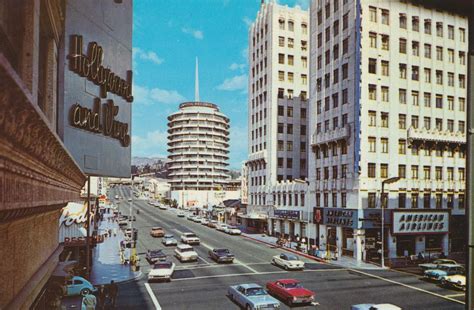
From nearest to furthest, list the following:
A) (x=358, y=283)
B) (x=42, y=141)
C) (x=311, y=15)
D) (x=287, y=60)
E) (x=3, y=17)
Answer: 1. (x=42, y=141)
2. (x=3, y=17)
3. (x=358, y=283)
4. (x=311, y=15)
5. (x=287, y=60)

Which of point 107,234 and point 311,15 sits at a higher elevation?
point 311,15

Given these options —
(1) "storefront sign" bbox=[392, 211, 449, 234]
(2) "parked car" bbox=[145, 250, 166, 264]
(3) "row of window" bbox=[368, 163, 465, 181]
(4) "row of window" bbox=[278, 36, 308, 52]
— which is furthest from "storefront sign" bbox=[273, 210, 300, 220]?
(4) "row of window" bbox=[278, 36, 308, 52]

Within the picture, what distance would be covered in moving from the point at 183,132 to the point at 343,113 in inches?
4885

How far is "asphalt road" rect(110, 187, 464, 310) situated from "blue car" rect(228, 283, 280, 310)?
68 cm

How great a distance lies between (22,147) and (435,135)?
5115 centimetres

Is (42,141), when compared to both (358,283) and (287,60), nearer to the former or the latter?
(358,283)

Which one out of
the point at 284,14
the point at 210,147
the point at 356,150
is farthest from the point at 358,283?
the point at 210,147

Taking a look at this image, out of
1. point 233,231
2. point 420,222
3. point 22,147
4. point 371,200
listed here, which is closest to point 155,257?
point 371,200

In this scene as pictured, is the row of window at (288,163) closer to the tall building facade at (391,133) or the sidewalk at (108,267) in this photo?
the tall building facade at (391,133)

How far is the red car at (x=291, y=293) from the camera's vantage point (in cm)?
2350

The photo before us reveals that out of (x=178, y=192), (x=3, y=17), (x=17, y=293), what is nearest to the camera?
(x=17, y=293)

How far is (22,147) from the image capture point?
3.69 m

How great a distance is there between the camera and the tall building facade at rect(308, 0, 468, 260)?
4469 cm

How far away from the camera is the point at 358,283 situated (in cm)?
3020
